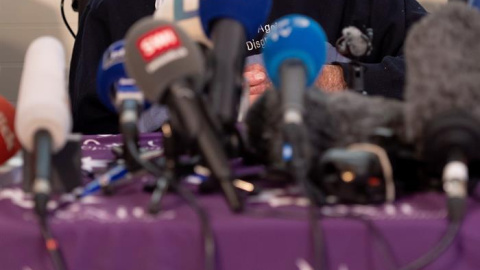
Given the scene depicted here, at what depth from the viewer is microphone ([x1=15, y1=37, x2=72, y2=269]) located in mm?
602

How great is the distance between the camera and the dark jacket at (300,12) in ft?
5.20

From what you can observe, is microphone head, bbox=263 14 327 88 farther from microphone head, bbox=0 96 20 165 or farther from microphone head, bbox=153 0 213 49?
microphone head, bbox=0 96 20 165

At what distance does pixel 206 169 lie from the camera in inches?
25.3

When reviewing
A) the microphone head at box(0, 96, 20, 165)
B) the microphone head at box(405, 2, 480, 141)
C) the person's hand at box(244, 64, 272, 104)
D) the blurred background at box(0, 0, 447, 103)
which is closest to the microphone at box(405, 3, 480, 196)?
the microphone head at box(405, 2, 480, 141)

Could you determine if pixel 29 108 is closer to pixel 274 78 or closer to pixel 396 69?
pixel 274 78

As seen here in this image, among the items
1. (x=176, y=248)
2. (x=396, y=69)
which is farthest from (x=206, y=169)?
(x=396, y=69)

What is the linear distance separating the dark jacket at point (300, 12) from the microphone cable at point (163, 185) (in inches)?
33.0

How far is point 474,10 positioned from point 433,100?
0.35ft

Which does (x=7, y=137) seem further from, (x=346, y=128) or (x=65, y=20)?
(x=65, y=20)

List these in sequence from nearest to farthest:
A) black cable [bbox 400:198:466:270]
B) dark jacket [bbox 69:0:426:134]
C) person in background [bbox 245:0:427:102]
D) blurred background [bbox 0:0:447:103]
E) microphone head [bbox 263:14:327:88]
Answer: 1. black cable [bbox 400:198:466:270]
2. microphone head [bbox 263:14:327:88]
3. dark jacket [bbox 69:0:426:134]
4. person in background [bbox 245:0:427:102]
5. blurred background [bbox 0:0:447:103]

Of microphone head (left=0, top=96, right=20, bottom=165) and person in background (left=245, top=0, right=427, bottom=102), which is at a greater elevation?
person in background (left=245, top=0, right=427, bottom=102)

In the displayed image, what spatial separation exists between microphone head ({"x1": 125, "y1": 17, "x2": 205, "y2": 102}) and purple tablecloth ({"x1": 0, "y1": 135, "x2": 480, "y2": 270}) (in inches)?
4.5

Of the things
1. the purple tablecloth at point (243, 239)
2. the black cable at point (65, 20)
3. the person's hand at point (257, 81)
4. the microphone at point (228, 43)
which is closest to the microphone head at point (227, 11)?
the microphone at point (228, 43)

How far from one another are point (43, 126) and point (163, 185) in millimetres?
121
